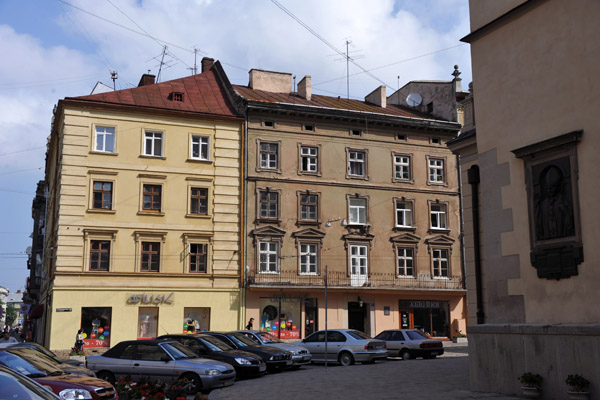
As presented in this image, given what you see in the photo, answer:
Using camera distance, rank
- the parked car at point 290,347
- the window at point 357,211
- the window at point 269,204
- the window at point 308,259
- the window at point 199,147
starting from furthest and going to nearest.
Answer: the window at point 357,211, the window at point 308,259, the window at point 269,204, the window at point 199,147, the parked car at point 290,347

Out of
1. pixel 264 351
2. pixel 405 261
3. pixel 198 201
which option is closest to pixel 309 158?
pixel 198 201

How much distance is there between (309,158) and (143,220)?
10.8 metres

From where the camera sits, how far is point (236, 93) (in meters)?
39.5

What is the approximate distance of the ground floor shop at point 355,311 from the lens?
37438 mm

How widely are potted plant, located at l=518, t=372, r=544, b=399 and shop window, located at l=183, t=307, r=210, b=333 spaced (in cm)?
2460

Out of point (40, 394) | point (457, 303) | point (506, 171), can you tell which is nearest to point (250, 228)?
point (457, 303)

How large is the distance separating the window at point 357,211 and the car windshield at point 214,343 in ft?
62.9

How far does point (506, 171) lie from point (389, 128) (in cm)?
2672

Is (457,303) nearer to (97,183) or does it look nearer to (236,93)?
(236,93)

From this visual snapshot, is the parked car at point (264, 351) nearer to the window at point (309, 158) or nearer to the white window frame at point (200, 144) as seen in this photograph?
the white window frame at point (200, 144)

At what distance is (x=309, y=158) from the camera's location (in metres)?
39.5

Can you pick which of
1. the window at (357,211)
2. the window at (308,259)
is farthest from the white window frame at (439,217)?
the window at (308,259)

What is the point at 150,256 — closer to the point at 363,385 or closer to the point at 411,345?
the point at 411,345

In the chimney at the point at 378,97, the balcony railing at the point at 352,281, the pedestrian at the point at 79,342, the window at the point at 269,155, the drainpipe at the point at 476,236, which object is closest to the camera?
the drainpipe at the point at 476,236
